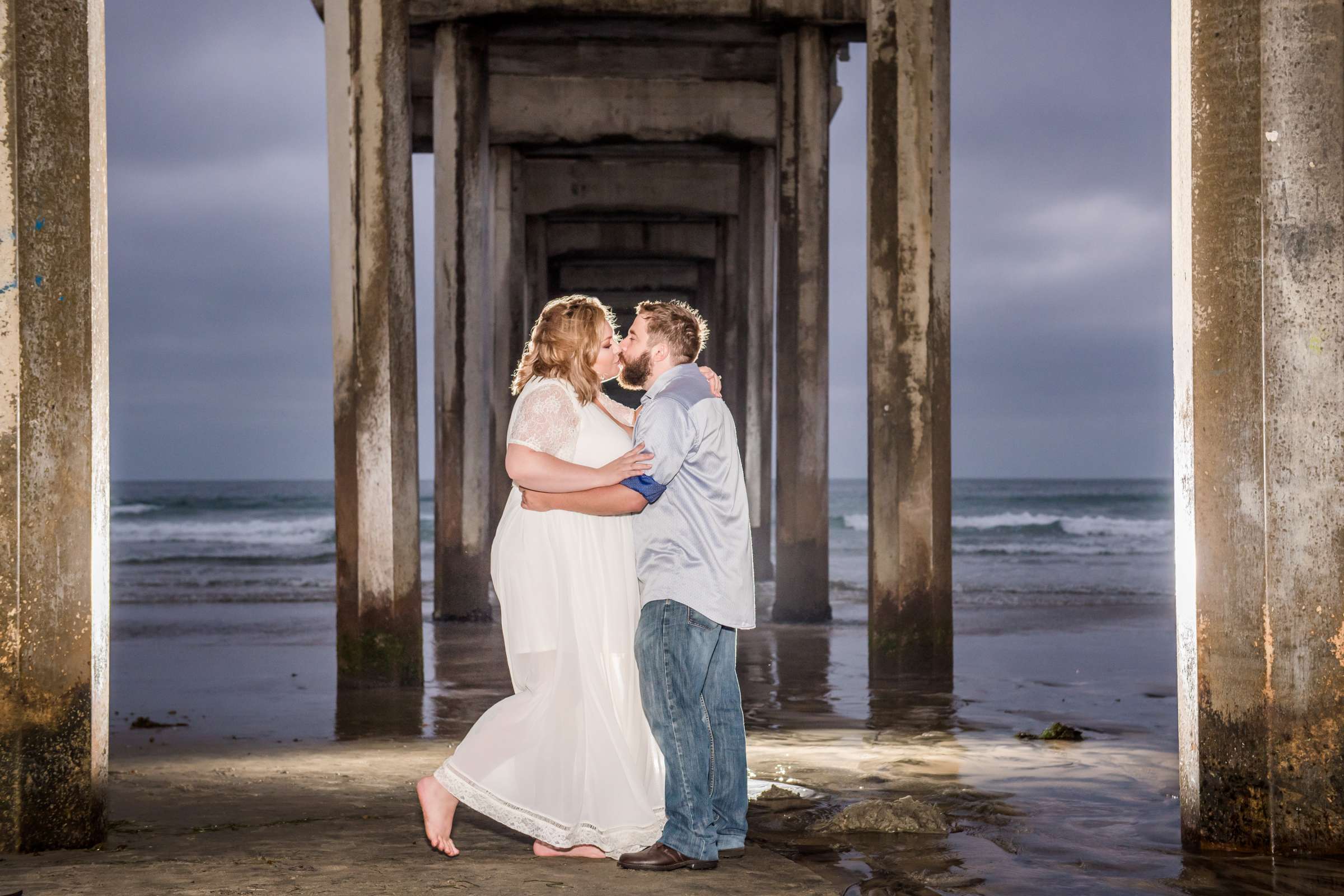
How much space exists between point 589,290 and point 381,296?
2073cm

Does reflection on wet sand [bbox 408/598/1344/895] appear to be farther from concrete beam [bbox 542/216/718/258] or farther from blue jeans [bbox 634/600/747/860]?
concrete beam [bbox 542/216/718/258]

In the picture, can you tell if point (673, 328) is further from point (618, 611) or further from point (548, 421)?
point (618, 611)

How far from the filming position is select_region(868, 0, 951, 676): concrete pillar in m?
8.62

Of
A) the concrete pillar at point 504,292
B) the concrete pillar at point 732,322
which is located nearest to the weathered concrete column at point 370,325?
the concrete pillar at point 504,292

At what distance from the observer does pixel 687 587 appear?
3.90m

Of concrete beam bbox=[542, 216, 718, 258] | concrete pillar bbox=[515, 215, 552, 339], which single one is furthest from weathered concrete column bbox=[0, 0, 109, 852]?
concrete beam bbox=[542, 216, 718, 258]

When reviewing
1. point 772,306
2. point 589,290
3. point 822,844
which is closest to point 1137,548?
point 589,290

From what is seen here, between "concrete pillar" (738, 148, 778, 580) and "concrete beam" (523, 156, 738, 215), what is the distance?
2.12 metres

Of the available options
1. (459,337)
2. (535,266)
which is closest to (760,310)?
(459,337)

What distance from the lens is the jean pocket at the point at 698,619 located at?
12.8 feet

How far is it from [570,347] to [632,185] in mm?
16519

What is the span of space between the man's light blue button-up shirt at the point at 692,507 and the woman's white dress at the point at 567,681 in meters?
0.20

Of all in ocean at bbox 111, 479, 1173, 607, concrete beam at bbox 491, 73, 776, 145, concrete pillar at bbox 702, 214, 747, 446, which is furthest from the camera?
ocean at bbox 111, 479, 1173, 607

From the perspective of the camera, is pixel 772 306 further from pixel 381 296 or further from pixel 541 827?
pixel 541 827
